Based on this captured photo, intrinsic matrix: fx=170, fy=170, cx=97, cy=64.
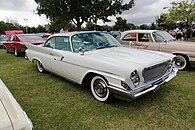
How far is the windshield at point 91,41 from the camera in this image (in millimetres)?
3977

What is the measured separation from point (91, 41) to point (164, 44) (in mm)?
3210

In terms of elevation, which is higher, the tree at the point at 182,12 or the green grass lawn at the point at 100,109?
the tree at the point at 182,12


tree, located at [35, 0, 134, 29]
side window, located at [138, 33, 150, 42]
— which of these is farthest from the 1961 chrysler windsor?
tree, located at [35, 0, 134, 29]

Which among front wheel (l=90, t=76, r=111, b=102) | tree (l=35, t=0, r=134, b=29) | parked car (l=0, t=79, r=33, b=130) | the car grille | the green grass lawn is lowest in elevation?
the green grass lawn

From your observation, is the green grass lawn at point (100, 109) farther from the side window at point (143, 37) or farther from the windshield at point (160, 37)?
the side window at point (143, 37)

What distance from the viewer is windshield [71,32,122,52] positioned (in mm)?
3977

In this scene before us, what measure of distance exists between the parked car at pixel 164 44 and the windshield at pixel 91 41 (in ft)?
3.93

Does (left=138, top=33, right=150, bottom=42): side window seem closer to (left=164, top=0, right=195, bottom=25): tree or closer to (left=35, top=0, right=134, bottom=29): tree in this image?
(left=35, top=0, right=134, bottom=29): tree

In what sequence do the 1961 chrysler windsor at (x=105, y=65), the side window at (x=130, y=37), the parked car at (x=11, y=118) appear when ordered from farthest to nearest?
the side window at (x=130, y=37), the 1961 chrysler windsor at (x=105, y=65), the parked car at (x=11, y=118)

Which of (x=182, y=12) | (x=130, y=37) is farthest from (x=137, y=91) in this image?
(x=182, y=12)

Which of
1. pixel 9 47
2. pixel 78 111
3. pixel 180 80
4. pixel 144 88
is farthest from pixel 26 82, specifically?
pixel 9 47

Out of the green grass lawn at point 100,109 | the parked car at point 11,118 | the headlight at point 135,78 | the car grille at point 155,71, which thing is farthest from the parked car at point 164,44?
the parked car at point 11,118

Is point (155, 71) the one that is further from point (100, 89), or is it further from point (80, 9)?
point (80, 9)

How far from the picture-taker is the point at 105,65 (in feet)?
10.2
